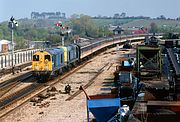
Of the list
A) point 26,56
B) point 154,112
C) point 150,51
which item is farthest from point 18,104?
point 26,56

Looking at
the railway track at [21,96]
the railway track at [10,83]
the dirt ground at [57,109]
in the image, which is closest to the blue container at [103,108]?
the dirt ground at [57,109]

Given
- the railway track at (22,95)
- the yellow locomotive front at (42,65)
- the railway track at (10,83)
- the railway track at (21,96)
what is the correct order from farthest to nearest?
1. the yellow locomotive front at (42,65)
2. the railway track at (10,83)
3. the railway track at (22,95)
4. the railway track at (21,96)

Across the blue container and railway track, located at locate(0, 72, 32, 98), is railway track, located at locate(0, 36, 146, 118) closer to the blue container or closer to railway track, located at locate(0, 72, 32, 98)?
railway track, located at locate(0, 72, 32, 98)

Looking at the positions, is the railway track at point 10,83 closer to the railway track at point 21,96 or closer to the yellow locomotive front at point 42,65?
the railway track at point 21,96

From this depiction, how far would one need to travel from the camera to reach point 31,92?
33719 millimetres

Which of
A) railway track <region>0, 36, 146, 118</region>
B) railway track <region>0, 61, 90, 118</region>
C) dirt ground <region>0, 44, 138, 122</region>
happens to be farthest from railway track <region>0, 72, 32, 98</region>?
dirt ground <region>0, 44, 138, 122</region>

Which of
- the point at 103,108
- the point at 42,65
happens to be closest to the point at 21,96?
the point at 42,65

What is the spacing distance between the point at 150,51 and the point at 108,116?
18.0m

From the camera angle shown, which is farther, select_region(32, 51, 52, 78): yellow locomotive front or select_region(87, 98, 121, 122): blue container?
select_region(32, 51, 52, 78): yellow locomotive front

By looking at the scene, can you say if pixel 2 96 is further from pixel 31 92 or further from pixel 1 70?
pixel 1 70

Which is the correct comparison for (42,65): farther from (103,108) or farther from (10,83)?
(103,108)

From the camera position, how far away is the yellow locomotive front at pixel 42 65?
40250 mm

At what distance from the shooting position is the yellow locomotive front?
1585 inches

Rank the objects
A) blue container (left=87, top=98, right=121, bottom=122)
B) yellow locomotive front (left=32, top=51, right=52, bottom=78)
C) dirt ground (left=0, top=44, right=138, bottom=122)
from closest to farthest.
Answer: blue container (left=87, top=98, right=121, bottom=122), dirt ground (left=0, top=44, right=138, bottom=122), yellow locomotive front (left=32, top=51, right=52, bottom=78)
